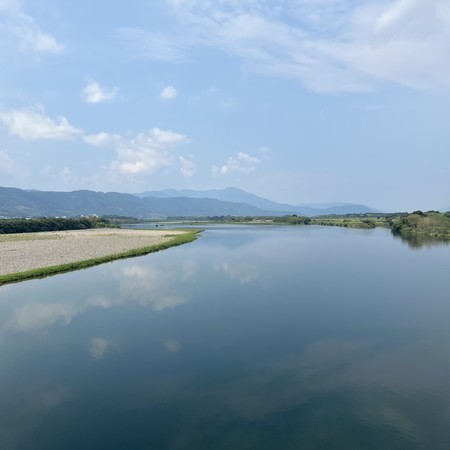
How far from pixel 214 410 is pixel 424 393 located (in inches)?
268

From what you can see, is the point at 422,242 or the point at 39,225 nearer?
the point at 422,242

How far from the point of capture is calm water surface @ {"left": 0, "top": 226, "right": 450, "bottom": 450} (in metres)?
10.5

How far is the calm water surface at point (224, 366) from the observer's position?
34.3 ft

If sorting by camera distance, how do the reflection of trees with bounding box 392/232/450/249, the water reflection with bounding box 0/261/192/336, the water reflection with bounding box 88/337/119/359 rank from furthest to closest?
the reflection of trees with bounding box 392/232/450/249 < the water reflection with bounding box 0/261/192/336 < the water reflection with bounding box 88/337/119/359

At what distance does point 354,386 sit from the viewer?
42.9 feet

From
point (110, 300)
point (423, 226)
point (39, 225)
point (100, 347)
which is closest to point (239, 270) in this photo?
point (110, 300)

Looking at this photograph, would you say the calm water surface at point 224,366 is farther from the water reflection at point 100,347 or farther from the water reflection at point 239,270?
the water reflection at point 239,270

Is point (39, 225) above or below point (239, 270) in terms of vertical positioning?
above

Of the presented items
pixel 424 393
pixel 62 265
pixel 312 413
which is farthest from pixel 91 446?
pixel 62 265

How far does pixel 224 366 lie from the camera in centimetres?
1473

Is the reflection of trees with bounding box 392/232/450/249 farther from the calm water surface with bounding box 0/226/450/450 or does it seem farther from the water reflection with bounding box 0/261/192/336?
the water reflection with bounding box 0/261/192/336

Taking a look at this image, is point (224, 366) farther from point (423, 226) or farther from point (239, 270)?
point (423, 226)

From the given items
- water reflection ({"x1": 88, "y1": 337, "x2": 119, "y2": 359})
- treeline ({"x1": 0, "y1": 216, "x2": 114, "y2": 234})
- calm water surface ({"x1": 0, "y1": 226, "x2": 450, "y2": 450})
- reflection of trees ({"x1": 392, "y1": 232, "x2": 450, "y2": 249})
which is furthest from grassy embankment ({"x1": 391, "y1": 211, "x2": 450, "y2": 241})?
treeline ({"x1": 0, "y1": 216, "x2": 114, "y2": 234})

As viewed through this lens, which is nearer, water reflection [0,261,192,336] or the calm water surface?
the calm water surface
